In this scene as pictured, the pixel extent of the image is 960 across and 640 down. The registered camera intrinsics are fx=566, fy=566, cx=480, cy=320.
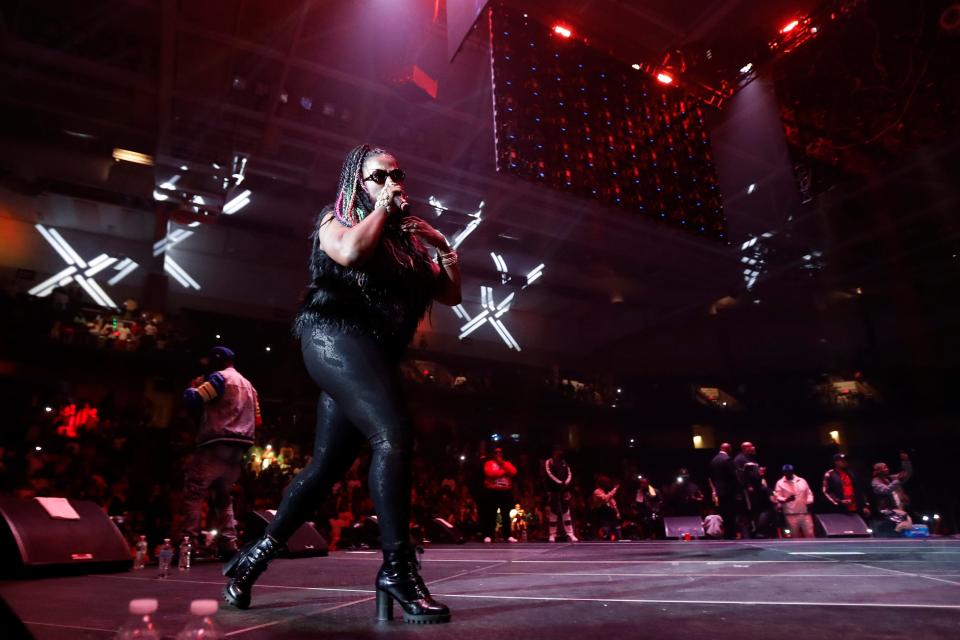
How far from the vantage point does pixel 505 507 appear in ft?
26.1

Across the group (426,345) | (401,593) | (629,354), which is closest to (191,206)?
(426,345)

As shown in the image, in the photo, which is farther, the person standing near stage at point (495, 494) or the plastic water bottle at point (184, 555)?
the person standing near stage at point (495, 494)

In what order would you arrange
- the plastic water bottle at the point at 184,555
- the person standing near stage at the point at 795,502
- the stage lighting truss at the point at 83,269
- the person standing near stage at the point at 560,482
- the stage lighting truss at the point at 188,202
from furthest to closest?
the stage lighting truss at the point at 83,269, the stage lighting truss at the point at 188,202, the person standing near stage at the point at 560,482, the person standing near stage at the point at 795,502, the plastic water bottle at the point at 184,555

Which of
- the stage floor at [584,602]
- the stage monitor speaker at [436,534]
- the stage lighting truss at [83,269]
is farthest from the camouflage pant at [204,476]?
the stage lighting truss at [83,269]

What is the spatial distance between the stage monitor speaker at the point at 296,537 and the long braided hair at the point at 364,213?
2.30 meters

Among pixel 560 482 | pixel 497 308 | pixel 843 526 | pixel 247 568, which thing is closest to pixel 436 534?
pixel 560 482

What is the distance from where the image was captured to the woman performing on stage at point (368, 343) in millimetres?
1367

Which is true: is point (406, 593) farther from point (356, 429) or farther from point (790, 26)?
point (790, 26)

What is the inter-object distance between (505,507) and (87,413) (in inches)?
264

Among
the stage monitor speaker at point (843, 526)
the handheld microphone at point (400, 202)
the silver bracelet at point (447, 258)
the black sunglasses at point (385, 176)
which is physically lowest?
the stage monitor speaker at point (843, 526)

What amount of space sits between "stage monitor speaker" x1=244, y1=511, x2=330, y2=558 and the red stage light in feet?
20.2

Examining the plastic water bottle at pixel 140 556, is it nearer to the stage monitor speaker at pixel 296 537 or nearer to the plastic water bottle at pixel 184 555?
the plastic water bottle at pixel 184 555

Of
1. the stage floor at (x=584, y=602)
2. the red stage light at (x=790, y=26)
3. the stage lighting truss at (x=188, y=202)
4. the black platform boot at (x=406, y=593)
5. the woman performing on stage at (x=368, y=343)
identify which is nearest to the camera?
the stage floor at (x=584, y=602)

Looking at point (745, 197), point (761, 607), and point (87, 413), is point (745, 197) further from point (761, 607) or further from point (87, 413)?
point (87, 413)
